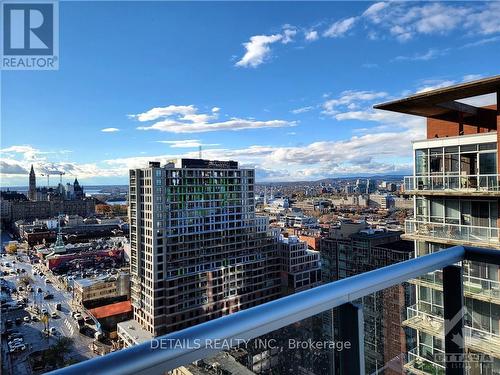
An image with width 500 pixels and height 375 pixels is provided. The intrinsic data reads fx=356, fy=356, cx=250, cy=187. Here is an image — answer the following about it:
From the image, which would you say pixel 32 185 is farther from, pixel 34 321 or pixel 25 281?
pixel 34 321

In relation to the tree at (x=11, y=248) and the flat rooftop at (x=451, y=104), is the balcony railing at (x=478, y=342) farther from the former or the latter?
the tree at (x=11, y=248)

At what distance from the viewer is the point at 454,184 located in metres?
3.83

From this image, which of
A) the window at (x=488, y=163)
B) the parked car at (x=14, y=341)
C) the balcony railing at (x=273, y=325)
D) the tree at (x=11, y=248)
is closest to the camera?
the balcony railing at (x=273, y=325)

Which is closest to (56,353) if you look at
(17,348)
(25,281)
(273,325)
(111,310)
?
(17,348)

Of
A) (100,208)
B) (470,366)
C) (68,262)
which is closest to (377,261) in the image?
(470,366)

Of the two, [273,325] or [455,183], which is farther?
[455,183]

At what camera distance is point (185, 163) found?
19.6 m

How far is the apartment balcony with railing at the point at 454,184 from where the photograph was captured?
353cm

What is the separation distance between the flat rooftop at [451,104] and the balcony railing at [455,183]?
0.80 metres

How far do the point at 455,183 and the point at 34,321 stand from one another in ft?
71.1

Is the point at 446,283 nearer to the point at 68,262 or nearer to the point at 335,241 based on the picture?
the point at 335,241

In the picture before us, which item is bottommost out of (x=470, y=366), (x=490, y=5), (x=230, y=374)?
(x=470, y=366)

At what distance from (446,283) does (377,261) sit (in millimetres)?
→ 17719

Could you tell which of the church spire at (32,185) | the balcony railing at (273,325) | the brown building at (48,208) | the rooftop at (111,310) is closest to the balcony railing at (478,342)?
the balcony railing at (273,325)
